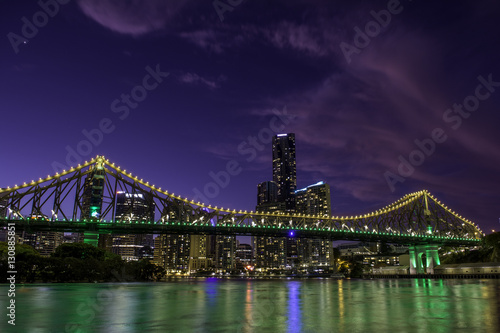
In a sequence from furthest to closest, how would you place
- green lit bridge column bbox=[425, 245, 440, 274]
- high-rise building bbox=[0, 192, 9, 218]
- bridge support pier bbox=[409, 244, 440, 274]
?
bridge support pier bbox=[409, 244, 440, 274] < green lit bridge column bbox=[425, 245, 440, 274] < high-rise building bbox=[0, 192, 9, 218]

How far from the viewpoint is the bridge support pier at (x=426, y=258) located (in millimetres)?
119562

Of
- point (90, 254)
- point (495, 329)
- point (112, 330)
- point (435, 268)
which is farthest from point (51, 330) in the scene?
point (435, 268)

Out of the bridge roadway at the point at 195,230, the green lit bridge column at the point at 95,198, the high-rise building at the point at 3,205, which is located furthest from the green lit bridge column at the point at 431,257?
the high-rise building at the point at 3,205

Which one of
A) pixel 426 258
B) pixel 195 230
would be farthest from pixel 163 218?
pixel 426 258

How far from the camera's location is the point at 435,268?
116812mm

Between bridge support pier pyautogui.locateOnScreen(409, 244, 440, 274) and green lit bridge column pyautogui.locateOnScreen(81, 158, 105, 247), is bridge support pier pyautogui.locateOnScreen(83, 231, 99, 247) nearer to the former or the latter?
green lit bridge column pyautogui.locateOnScreen(81, 158, 105, 247)

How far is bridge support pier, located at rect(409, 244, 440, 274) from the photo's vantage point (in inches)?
4707

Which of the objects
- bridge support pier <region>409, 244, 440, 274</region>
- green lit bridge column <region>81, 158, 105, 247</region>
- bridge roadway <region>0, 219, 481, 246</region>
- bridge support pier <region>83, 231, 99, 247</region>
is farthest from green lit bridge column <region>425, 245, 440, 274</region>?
green lit bridge column <region>81, 158, 105, 247</region>

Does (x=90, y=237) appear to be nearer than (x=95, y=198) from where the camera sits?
Yes

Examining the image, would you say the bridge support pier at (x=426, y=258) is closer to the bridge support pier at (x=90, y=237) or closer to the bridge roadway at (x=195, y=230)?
the bridge roadway at (x=195, y=230)

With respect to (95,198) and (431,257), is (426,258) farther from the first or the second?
(95,198)

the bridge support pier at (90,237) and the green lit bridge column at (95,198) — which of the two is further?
the green lit bridge column at (95,198)

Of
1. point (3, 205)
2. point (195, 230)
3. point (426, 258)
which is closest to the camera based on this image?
point (3, 205)

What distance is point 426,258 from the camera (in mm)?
121875
